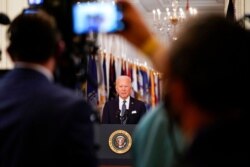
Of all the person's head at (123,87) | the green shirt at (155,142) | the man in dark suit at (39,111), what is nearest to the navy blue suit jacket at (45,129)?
the man in dark suit at (39,111)

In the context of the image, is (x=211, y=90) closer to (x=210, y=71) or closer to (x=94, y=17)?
(x=210, y=71)

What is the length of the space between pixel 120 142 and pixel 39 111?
11.1ft

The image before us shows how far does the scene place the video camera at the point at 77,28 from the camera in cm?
162

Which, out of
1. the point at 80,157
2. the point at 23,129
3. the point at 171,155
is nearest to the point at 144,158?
the point at 171,155

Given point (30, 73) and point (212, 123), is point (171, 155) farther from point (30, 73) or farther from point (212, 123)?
point (30, 73)

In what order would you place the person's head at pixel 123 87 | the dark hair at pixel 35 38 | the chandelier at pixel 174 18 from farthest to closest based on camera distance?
the chandelier at pixel 174 18
the person's head at pixel 123 87
the dark hair at pixel 35 38

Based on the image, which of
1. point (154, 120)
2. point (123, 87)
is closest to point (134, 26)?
point (154, 120)

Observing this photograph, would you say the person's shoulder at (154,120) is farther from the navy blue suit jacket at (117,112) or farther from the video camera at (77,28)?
the navy blue suit jacket at (117,112)

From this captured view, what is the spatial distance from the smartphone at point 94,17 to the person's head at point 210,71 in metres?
0.49

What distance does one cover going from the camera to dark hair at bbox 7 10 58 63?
5.65 ft

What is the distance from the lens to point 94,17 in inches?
66.3

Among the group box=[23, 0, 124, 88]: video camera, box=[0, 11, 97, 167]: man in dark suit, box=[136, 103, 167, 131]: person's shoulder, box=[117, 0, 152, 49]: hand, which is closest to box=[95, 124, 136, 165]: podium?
box=[23, 0, 124, 88]: video camera

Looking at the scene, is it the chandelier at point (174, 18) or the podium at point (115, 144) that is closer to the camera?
the podium at point (115, 144)

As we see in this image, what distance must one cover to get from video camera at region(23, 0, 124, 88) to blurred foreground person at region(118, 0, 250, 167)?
50 centimetres
